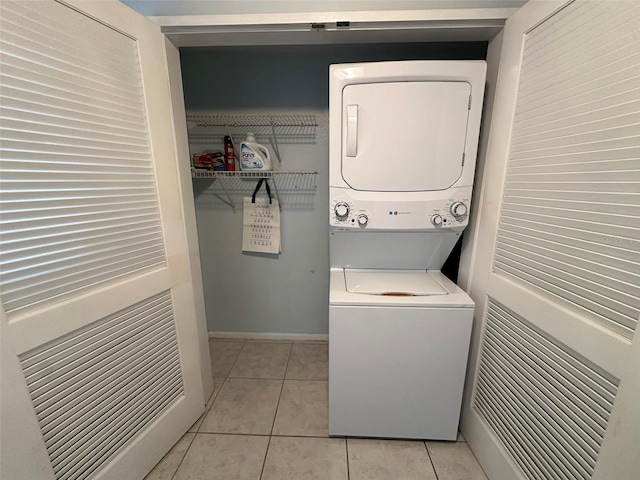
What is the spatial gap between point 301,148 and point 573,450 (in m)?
2.07

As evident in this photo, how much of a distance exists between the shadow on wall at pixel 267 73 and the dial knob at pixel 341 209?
3.30ft

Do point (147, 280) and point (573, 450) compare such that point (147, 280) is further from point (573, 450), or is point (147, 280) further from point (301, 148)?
point (573, 450)

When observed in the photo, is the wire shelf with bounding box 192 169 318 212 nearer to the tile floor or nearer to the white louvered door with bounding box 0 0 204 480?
the white louvered door with bounding box 0 0 204 480

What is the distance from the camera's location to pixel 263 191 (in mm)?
2070

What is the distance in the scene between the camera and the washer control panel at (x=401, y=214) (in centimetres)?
131

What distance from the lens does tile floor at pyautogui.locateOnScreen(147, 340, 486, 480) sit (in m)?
1.33

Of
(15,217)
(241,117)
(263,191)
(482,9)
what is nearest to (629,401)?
(482,9)

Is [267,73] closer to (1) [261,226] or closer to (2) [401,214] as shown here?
(1) [261,226]

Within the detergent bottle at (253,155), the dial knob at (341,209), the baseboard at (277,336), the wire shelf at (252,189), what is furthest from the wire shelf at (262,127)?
the baseboard at (277,336)

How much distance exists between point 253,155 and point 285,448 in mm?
1849

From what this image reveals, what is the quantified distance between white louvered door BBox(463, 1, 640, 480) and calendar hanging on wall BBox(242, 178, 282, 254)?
146 centimetres

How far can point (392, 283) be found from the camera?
58.6 inches

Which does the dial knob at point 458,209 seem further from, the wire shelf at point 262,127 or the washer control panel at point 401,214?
the wire shelf at point 262,127

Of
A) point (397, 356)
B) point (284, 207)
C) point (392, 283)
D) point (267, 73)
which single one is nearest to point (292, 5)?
point (267, 73)
